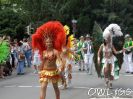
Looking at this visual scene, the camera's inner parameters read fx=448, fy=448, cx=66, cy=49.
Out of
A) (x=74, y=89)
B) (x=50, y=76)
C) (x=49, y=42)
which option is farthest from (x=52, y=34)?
(x=74, y=89)

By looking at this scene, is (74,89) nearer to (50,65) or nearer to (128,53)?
(50,65)

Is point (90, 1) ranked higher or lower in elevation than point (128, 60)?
higher

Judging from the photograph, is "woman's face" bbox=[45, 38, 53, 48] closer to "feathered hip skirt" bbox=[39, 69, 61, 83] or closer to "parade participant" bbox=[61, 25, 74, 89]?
"feathered hip skirt" bbox=[39, 69, 61, 83]

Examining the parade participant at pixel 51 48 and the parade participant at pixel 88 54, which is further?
Result: the parade participant at pixel 88 54

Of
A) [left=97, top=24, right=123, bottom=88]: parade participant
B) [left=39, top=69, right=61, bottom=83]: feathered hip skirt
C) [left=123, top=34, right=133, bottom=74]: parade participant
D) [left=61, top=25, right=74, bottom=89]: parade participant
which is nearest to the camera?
[left=39, top=69, right=61, bottom=83]: feathered hip skirt

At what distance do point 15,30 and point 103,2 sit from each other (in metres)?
18.5

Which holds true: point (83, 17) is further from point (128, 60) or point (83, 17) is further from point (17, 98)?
point (17, 98)

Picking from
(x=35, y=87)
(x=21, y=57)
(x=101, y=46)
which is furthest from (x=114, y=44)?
(x=21, y=57)

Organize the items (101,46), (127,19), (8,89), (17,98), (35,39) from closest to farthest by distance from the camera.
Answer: (35,39)
(17,98)
(101,46)
(8,89)
(127,19)

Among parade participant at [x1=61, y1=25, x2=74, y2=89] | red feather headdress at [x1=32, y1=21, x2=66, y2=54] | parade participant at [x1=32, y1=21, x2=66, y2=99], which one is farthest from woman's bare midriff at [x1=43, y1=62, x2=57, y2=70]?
parade participant at [x1=61, y1=25, x2=74, y2=89]

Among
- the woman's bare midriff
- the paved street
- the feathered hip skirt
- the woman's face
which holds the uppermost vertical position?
the woman's face

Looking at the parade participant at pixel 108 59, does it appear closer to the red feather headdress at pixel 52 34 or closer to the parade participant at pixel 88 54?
the red feather headdress at pixel 52 34

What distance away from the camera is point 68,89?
49.3ft

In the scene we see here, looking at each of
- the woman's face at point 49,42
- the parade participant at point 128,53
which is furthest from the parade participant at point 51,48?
the parade participant at point 128,53
